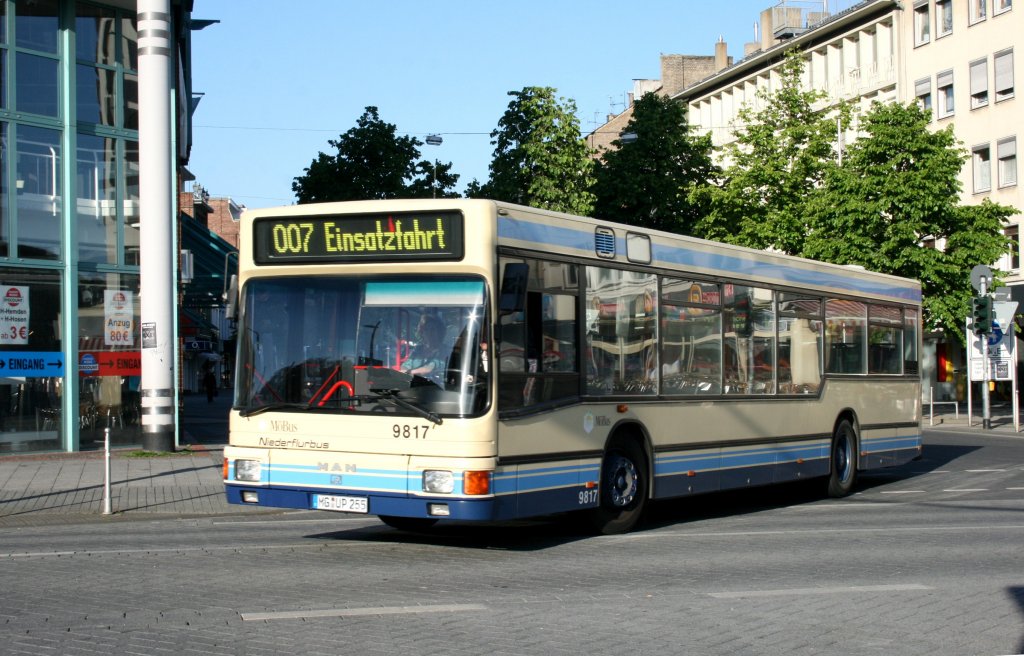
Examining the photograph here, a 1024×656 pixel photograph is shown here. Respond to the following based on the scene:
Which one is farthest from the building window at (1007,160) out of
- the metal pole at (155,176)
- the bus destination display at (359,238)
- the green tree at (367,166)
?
the bus destination display at (359,238)

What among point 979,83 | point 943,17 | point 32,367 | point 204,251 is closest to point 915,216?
point 979,83

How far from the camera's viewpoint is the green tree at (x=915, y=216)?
40531mm

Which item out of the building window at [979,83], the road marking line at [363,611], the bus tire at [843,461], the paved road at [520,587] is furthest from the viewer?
the building window at [979,83]

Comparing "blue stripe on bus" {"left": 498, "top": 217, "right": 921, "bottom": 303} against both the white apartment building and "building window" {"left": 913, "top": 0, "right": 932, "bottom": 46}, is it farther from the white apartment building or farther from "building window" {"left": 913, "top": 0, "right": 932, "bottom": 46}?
"building window" {"left": 913, "top": 0, "right": 932, "bottom": 46}

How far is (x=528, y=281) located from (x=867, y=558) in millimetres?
3599

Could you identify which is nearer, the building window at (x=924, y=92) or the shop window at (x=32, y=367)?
the shop window at (x=32, y=367)

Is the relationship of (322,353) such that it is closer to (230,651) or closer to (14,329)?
(230,651)

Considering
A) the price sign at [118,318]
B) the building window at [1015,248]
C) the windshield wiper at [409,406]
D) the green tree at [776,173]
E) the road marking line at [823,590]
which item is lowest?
the road marking line at [823,590]

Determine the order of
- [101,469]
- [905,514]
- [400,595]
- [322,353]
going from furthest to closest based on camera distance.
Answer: [101,469], [905,514], [322,353], [400,595]

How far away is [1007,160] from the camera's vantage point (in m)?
53.2

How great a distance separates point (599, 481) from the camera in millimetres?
12164

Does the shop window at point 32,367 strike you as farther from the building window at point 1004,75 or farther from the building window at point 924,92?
the building window at point 924,92

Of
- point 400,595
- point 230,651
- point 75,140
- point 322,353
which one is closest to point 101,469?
point 75,140

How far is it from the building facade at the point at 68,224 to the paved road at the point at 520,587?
9584 mm
